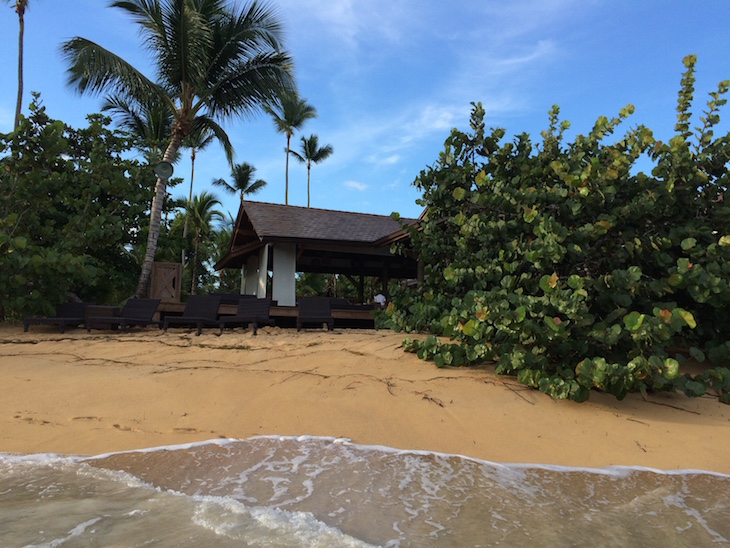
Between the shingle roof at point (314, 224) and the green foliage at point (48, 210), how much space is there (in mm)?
3209

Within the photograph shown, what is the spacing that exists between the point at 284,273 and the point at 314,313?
3304 millimetres

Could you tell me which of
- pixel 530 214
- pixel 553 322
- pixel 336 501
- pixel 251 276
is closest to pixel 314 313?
pixel 530 214

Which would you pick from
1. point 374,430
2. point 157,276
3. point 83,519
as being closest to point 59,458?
point 83,519

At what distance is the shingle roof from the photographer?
1280cm

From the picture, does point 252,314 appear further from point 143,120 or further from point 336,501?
point 143,120

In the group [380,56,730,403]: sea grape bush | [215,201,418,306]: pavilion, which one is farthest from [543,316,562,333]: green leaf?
[215,201,418,306]: pavilion

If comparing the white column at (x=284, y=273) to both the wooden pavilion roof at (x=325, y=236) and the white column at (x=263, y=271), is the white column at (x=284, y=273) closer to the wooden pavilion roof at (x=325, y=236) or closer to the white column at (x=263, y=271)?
the wooden pavilion roof at (x=325, y=236)

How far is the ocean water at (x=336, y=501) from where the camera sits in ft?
7.88

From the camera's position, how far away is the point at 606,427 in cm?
435

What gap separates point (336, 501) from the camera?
2.84m

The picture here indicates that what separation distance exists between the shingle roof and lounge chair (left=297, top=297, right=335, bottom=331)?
8.33ft

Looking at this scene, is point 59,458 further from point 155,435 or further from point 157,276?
point 157,276

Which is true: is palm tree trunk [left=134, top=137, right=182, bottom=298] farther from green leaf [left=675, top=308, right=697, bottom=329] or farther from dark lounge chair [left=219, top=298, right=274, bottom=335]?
green leaf [left=675, top=308, right=697, bottom=329]

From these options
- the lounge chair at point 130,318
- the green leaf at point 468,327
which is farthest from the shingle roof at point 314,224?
the green leaf at point 468,327
